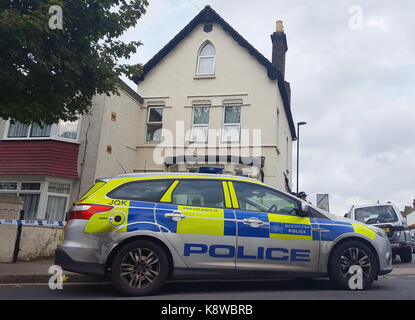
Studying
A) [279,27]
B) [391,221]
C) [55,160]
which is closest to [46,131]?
[55,160]

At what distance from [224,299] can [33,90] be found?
623 cm

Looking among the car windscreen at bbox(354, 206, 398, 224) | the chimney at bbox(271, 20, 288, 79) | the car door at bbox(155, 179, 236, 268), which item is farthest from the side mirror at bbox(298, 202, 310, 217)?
the chimney at bbox(271, 20, 288, 79)

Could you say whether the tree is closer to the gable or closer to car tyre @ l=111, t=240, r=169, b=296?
car tyre @ l=111, t=240, r=169, b=296

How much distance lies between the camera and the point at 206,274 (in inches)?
223

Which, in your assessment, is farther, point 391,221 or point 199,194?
point 391,221

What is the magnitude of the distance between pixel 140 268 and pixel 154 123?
489 inches

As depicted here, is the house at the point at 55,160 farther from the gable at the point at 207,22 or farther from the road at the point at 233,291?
the road at the point at 233,291

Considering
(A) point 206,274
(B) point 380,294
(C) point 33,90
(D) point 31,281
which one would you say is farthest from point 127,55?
(B) point 380,294

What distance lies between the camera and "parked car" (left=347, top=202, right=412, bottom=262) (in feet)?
41.5

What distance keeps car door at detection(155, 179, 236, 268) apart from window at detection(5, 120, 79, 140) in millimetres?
9710

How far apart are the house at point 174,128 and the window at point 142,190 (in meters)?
8.67

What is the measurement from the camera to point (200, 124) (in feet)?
56.0
